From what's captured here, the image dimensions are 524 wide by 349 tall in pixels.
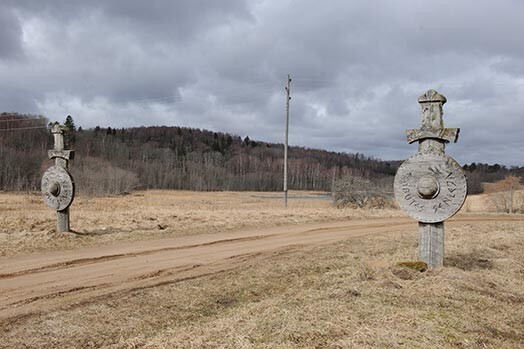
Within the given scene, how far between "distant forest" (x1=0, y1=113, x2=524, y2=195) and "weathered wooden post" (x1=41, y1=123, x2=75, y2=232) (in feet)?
126

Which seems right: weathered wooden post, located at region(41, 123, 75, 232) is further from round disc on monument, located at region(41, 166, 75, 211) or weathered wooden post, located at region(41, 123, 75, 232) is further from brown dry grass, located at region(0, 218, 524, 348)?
brown dry grass, located at region(0, 218, 524, 348)

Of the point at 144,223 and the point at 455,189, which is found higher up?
the point at 455,189

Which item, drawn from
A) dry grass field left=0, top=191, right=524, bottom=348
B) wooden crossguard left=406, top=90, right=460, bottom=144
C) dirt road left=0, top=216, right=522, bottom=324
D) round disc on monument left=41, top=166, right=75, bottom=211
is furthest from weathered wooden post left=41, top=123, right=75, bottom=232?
wooden crossguard left=406, top=90, right=460, bottom=144

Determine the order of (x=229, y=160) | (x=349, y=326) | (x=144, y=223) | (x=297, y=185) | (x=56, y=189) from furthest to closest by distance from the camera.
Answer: (x=229, y=160) → (x=297, y=185) → (x=144, y=223) → (x=56, y=189) → (x=349, y=326)

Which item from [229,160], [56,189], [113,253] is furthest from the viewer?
[229,160]

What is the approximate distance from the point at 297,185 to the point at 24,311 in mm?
111549

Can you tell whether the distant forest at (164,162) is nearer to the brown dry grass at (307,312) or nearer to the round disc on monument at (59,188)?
the round disc on monument at (59,188)

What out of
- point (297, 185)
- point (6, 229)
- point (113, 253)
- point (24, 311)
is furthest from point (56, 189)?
point (297, 185)

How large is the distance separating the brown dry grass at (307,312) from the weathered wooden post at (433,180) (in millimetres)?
681

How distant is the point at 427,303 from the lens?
6.33 m

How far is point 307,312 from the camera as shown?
5668 millimetres

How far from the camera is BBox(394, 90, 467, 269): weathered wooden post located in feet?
28.4

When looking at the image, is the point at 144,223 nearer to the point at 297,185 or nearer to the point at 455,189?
the point at 455,189

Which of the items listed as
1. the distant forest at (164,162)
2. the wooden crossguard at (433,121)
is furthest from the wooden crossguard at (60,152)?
the distant forest at (164,162)
